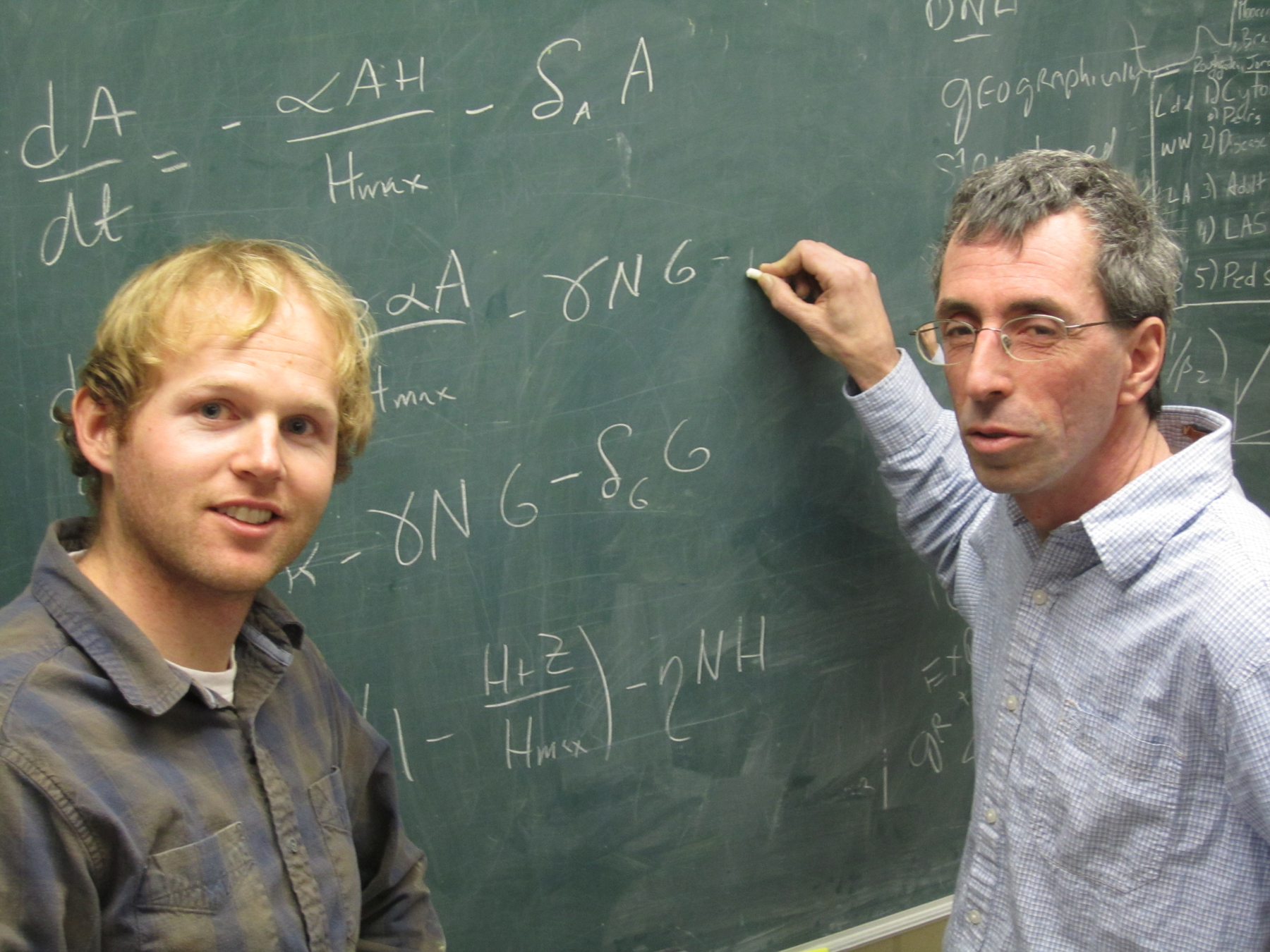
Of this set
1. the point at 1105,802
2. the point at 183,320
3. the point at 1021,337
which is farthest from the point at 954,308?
the point at 183,320

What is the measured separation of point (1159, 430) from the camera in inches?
70.0

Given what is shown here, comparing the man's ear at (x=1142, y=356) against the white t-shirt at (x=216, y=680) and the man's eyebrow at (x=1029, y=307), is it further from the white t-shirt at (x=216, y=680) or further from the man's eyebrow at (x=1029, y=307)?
the white t-shirt at (x=216, y=680)

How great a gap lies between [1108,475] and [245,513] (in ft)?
3.88

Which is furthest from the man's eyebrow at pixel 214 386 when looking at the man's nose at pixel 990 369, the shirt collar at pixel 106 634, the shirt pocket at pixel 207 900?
the man's nose at pixel 990 369

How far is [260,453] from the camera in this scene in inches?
47.1

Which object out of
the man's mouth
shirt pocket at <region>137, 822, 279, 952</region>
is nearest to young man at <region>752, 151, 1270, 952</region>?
the man's mouth

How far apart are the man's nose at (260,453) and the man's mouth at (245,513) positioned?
37mm

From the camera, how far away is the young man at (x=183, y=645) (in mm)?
1084

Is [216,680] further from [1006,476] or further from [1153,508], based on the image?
[1153,508]

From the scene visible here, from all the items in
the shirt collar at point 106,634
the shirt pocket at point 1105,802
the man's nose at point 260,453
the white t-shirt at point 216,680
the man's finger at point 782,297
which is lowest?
the shirt pocket at point 1105,802


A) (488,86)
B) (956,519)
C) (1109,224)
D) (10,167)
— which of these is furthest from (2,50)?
(956,519)

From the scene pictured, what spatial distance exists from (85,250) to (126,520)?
22.1 inches

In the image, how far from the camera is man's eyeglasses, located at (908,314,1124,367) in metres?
1.55

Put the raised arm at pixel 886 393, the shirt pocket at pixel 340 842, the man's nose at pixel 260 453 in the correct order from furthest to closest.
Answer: the raised arm at pixel 886 393 → the shirt pocket at pixel 340 842 → the man's nose at pixel 260 453
